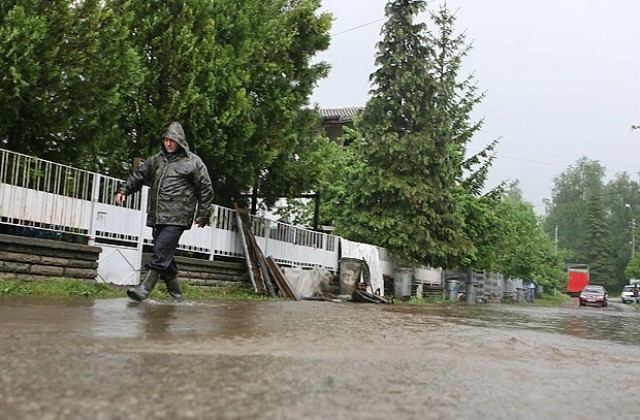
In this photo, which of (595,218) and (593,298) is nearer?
(593,298)

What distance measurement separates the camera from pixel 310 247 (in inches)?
722

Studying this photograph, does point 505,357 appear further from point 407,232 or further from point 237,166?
point 407,232

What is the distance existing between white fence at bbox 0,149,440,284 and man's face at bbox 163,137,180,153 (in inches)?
105

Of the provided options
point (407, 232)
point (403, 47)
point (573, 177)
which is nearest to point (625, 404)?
point (407, 232)

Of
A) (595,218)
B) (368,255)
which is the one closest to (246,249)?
(368,255)

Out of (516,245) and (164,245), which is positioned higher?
(516,245)

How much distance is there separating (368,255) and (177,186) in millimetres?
14367

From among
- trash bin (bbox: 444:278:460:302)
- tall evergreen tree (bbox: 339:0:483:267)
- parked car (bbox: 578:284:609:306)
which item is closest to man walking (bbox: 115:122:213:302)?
tall evergreen tree (bbox: 339:0:483:267)

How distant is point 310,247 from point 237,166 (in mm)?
5486

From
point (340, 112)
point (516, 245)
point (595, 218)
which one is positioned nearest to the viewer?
point (516, 245)

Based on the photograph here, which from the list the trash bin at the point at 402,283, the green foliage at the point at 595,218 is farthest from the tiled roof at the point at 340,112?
the green foliage at the point at 595,218

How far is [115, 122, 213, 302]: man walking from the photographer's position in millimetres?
7102

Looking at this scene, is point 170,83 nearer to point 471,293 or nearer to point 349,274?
point 349,274

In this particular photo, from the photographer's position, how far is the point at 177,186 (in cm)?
716
